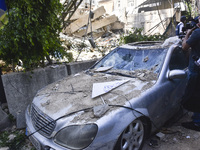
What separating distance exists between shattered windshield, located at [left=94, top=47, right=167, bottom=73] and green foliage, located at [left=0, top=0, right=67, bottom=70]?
4.55ft

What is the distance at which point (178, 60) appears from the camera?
3076 mm

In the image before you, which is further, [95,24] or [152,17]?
[95,24]

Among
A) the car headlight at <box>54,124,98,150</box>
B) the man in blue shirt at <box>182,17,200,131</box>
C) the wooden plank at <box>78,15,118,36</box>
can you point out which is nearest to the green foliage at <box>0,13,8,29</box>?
the car headlight at <box>54,124,98,150</box>

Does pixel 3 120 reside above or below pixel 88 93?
below

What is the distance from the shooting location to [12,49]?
330 centimetres

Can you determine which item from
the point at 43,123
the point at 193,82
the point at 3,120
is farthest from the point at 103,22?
the point at 43,123

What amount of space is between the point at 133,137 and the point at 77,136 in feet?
2.66

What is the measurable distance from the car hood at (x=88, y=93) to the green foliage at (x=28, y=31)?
117 cm

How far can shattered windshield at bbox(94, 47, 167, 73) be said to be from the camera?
Answer: 2864 mm

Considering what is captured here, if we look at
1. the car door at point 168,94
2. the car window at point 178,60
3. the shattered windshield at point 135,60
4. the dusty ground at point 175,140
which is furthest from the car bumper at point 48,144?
the car window at point 178,60

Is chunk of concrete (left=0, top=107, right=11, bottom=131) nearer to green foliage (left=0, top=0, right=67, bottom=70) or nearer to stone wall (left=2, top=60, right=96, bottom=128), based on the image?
stone wall (left=2, top=60, right=96, bottom=128)

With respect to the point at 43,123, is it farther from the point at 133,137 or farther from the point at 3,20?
the point at 3,20

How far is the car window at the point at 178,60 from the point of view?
2.89 meters

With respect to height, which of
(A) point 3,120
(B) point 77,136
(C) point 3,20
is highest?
(C) point 3,20
